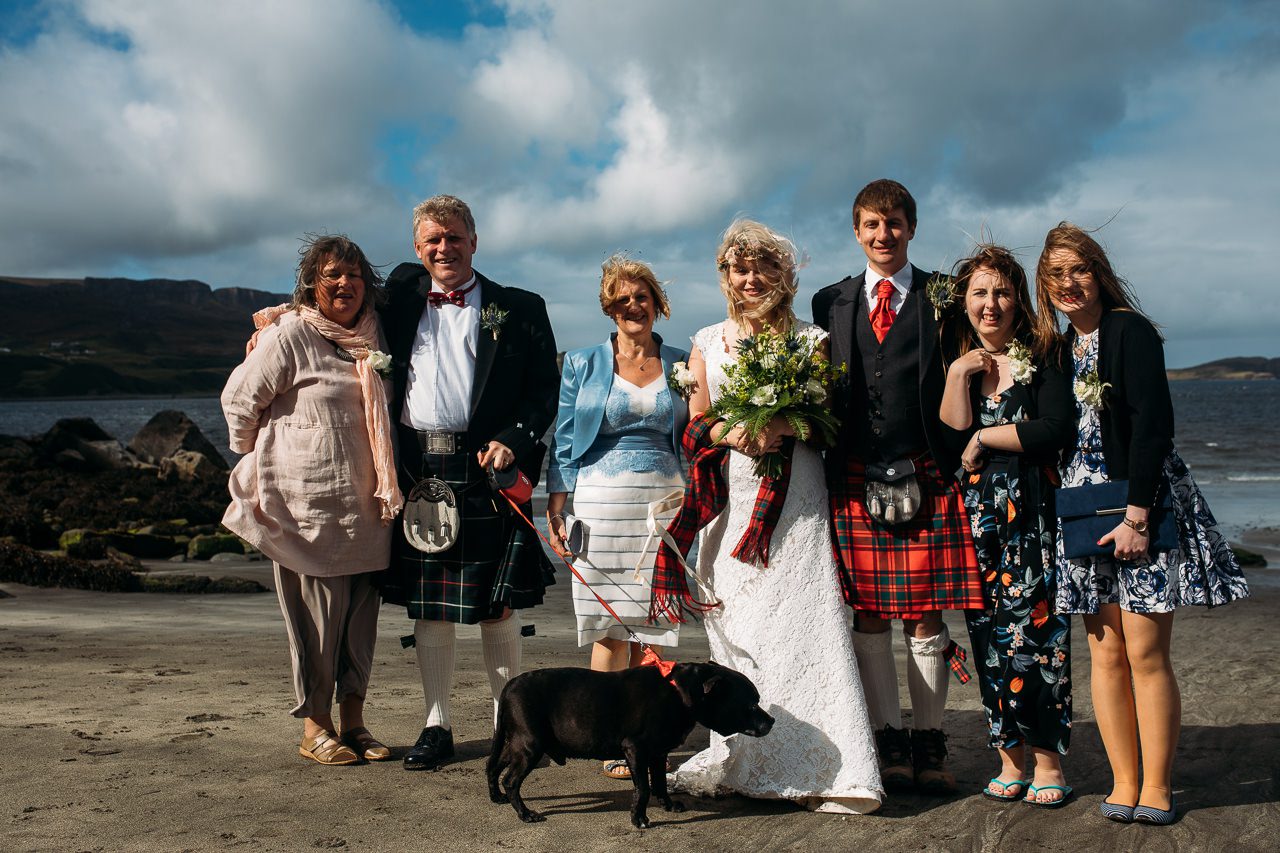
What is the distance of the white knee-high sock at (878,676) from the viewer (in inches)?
187

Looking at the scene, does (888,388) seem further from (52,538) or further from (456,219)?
(52,538)

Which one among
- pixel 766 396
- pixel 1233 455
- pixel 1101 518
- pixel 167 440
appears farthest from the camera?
pixel 1233 455

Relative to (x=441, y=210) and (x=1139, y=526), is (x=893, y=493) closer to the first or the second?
(x=1139, y=526)

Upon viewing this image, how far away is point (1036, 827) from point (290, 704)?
13.5 feet

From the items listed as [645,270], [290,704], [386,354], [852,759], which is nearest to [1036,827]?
[852,759]

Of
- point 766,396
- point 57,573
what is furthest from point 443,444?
point 57,573

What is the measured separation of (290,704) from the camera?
6219 millimetres

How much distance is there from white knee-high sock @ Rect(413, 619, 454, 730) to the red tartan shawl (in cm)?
111

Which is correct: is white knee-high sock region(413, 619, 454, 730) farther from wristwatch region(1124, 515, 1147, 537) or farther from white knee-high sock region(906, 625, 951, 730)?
wristwatch region(1124, 515, 1147, 537)

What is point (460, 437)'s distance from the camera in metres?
5.19

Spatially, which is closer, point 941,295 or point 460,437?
point 941,295

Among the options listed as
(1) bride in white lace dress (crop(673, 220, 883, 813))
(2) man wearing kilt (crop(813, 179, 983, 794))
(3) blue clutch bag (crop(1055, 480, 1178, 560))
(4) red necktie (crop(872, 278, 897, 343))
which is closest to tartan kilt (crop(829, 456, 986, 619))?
(2) man wearing kilt (crop(813, 179, 983, 794))

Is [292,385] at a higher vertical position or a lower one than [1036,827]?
higher

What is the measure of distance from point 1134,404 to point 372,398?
10.8 feet
